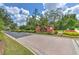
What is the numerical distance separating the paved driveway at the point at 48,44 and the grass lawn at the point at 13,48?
4 centimetres

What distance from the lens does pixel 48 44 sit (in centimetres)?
163

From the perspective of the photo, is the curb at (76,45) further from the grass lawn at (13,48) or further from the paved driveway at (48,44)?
the grass lawn at (13,48)

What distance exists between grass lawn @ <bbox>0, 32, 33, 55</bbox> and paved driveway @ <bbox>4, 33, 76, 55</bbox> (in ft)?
0.12

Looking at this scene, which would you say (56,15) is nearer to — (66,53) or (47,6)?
(47,6)

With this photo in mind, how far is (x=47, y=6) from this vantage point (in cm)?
164

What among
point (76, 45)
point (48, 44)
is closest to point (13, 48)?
point (48, 44)

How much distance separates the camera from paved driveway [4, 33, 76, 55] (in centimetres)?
162

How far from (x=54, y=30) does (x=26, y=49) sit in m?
0.25

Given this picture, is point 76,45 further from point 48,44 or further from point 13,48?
point 13,48

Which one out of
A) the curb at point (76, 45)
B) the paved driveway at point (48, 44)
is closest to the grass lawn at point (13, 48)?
the paved driveway at point (48, 44)

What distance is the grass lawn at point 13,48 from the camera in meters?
1.63

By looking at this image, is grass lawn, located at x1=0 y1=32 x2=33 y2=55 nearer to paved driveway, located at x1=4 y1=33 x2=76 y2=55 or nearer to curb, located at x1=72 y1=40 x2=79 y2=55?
paved driveway, located at x1=4 y1=33 x2=76 y2=55
